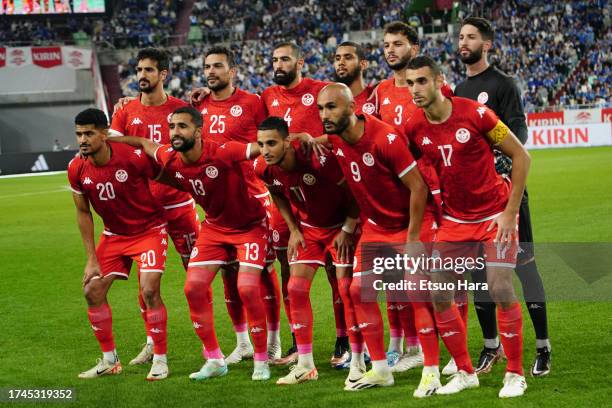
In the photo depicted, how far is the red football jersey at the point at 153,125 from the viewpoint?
27.8ft

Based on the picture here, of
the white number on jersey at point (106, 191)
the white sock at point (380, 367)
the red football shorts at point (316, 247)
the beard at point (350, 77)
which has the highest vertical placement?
the beard at point (350, 77)

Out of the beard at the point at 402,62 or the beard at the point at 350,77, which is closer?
the beard at the point at 402,62

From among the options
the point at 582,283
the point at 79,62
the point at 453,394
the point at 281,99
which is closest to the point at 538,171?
the point at 582,283

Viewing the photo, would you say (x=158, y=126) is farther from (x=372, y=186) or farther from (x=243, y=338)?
(x=372, y=186)

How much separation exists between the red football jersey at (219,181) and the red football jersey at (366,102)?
116 cm

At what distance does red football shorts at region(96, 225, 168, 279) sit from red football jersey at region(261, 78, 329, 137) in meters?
1.58

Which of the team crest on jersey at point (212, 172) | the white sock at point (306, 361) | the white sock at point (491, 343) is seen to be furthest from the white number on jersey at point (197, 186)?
the white sock at point (491, 343)

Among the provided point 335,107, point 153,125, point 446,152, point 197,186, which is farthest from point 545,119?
point 335,107

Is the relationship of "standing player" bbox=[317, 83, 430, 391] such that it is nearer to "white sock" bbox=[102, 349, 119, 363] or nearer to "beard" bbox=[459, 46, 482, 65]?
"beard" bbox=[459, 46, 482, 65]

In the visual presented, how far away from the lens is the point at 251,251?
24.5 ft

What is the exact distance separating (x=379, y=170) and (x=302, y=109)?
190 cm

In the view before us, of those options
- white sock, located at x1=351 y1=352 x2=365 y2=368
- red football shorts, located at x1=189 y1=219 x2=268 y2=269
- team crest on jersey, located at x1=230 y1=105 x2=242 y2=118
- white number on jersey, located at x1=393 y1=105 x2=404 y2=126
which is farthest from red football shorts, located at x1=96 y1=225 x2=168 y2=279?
white number on jersey, located at x1=393 y1=105 x2=404 y2=126

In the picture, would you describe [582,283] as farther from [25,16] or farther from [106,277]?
[25,16]

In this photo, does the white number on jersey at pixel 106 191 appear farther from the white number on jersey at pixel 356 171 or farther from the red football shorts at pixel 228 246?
the white number on jersey at pixel 356 171
